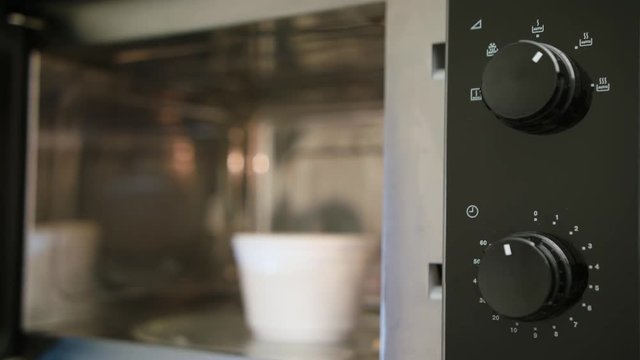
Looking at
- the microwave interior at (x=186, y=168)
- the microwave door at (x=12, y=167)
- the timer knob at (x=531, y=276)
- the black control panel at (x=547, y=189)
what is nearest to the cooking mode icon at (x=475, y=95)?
the black control panel at (x=547, y=189)

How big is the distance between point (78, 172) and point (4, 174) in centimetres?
25

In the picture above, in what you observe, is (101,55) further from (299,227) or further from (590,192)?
(590,192)

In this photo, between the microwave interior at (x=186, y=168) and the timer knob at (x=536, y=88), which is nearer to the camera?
the timer knob at (x=536, y=88)

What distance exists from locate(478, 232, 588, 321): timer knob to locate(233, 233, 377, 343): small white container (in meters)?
0.33

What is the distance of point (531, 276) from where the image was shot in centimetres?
44

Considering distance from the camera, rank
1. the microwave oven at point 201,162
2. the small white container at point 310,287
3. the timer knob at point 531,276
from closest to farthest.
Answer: the timer knob at point 531,276
the microwave oven at point 201,162
the small white container at point 310,287

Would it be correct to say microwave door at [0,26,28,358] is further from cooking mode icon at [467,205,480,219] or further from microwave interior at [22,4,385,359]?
cooking mode icon at [467,205,480,219]

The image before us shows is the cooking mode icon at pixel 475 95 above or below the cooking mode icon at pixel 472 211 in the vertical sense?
above

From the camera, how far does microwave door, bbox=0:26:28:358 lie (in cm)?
80

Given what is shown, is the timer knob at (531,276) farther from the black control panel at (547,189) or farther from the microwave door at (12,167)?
the microwave door at (12,167)

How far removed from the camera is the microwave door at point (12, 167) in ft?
2.64

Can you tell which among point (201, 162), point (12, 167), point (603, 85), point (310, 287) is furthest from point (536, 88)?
point (201, 162)

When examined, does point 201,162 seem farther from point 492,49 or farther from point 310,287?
point 492,49

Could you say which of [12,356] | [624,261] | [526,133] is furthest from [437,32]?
[12,356]
